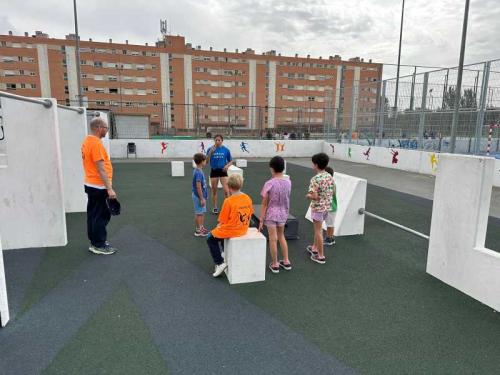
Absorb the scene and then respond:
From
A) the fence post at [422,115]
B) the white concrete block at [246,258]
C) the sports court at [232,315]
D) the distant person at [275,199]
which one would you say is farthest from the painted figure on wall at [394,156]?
the white concrete block at [246,258]

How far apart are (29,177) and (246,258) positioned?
347cm

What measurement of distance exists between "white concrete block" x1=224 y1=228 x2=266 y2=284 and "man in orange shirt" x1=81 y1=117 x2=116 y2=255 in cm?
194

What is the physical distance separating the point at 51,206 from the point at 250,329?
3.74 m

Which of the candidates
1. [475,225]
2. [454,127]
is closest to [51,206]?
[475,225]

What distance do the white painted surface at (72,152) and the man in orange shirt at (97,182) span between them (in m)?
2.47

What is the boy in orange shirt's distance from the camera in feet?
12.6

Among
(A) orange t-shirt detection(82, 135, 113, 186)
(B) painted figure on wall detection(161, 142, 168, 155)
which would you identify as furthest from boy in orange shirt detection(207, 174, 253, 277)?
(B) painted figure on wall detection(161, 142, 168, 155)

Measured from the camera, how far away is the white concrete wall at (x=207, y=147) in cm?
1830

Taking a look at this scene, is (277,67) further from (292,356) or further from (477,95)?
(292,356)

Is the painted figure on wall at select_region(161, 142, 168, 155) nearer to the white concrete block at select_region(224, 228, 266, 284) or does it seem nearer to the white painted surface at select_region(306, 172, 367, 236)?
the white painted surface at select_region(306, 172, 367, 236)

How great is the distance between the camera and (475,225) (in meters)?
3.73

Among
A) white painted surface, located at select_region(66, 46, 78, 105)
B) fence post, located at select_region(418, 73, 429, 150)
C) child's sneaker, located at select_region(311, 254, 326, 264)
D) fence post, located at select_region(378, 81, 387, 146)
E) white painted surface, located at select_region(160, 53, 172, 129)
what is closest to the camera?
child's sneaker, located at select_region(311, 254, 326, 264)

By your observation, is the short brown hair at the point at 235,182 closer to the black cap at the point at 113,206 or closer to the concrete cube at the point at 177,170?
Answer: the black cap at the point at 113,206

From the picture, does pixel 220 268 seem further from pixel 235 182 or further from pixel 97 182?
pixel 97 182
